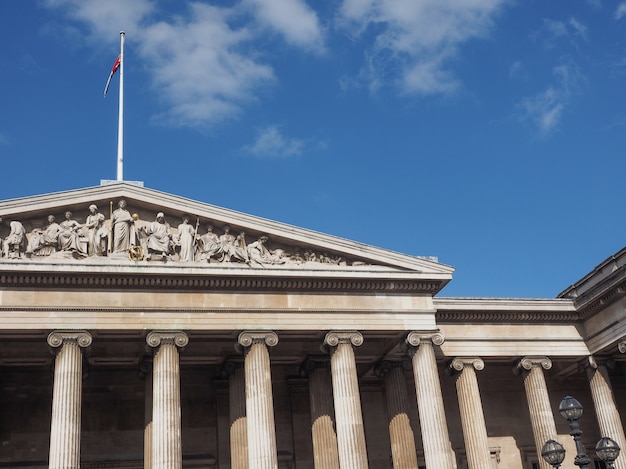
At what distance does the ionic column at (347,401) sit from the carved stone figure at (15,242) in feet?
37.6

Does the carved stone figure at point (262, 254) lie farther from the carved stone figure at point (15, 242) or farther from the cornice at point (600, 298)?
the cornice at point (600, 298)

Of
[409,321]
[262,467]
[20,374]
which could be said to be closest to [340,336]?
[409,321]

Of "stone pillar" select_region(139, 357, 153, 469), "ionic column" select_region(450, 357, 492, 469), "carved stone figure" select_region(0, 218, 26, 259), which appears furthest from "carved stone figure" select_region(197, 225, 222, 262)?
"ionic column" select_region(450, 357, 492, 469)

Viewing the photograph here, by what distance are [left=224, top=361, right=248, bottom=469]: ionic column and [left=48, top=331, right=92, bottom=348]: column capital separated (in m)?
6.66

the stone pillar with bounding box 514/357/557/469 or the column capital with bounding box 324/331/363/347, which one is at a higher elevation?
the column capital with bounding box 324/331/363/347

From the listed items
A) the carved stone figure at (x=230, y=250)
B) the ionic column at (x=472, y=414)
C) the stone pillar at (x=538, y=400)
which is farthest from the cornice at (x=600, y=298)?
the carved stone figure at (x=230, y=250)

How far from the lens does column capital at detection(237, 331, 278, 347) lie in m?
30.2

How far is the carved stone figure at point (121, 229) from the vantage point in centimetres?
2992

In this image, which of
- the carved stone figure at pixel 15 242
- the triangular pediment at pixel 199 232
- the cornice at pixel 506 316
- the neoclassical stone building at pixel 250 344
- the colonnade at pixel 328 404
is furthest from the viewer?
the cornice at pixel 506 316

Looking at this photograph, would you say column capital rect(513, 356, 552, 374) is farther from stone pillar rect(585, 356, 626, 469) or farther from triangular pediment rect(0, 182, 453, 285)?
triangular pediment rect(0, 182, 453, 285)

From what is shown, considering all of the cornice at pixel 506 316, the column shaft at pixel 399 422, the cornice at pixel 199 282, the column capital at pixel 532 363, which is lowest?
the column shaft at pixel 399 422

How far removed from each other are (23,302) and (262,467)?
9940 mm

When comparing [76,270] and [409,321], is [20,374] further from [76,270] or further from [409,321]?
[409,321]

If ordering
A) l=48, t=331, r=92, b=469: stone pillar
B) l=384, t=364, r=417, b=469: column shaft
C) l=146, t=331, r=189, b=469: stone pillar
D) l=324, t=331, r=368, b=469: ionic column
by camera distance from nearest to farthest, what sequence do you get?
l=48, t=331, r=92, b=469: stone pillar → l=146, t=331, r=189, b=469: stone pillar → l=324, t=331, r=368, b=469: ionic column → l=384, t=364, r=417, b=469: column shaft
